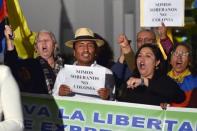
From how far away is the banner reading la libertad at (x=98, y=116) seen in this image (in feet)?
14.2

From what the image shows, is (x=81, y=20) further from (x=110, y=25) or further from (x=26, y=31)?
(x=26, y=31)

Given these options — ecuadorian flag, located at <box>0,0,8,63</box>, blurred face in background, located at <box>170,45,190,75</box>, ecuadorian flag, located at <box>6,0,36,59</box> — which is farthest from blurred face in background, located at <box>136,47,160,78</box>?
ecuadorian flag, located at <box>6,0,36,59</box>

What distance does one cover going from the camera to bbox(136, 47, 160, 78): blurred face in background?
455 cm

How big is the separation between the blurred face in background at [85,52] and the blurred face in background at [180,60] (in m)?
0.79

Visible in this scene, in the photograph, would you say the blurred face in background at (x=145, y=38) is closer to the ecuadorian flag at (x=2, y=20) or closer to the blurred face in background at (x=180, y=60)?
the blurred face in background at (x=180, y=60)

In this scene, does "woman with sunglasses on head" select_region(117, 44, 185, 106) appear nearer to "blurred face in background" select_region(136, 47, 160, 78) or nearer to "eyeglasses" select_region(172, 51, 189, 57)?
"blurred face in background" select_region(136, 47, 160, 78)

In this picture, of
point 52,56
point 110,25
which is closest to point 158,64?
point 52,56

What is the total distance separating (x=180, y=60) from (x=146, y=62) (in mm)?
622

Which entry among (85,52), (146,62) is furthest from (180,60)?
(85,52)

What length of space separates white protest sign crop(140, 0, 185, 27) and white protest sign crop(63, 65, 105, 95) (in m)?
1.68

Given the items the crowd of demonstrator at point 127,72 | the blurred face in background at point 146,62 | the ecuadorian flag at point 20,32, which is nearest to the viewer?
the crowd of demonstrator at point 127,72

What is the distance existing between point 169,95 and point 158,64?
41 centimetres

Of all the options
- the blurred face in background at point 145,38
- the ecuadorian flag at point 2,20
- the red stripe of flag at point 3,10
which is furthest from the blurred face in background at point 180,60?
the red stripe of flag at point 3,10

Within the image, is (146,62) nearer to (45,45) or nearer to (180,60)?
(180,60)
